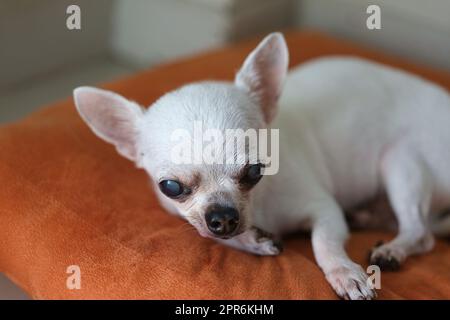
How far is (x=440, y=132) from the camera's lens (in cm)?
216

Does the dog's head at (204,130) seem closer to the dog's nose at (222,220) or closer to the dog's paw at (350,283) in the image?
the dog's nose at (222,220)

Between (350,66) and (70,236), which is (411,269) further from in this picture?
(70,236)

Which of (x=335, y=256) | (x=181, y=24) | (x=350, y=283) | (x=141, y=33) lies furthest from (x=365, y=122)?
(x=141, y=33)

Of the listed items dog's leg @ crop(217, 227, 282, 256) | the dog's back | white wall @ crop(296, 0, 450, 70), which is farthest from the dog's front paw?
white wall @ crop(296, 0, 450, 70)

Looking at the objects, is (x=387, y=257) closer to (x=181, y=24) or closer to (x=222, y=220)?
(x=222, y=220)

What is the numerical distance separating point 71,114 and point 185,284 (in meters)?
0.93

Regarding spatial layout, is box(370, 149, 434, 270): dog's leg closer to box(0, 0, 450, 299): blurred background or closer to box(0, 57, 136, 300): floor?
box(0, 0, 450, 299): blurred background

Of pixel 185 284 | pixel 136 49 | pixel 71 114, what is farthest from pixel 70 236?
pixel 136 49

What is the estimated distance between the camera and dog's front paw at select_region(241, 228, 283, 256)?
1745 millimetres

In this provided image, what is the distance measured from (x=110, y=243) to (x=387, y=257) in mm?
817

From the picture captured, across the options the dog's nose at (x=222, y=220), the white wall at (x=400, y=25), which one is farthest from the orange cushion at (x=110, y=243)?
the white wall at (x=400, y=25)

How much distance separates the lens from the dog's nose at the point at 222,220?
1.55m

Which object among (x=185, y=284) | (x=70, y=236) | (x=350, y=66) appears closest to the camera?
(x=185, y=284)

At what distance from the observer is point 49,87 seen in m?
2.89
